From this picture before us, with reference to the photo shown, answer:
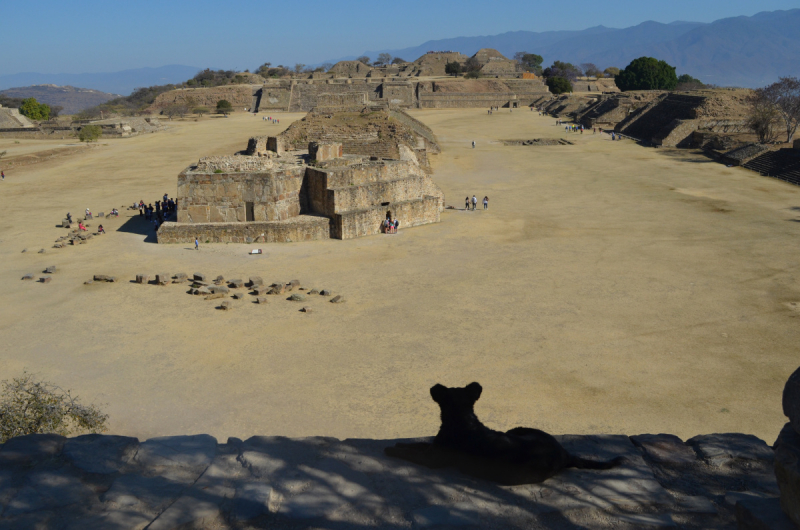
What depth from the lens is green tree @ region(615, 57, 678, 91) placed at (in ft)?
218

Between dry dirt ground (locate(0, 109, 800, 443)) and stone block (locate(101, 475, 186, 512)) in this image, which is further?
dry dirt ground (locate(0, 109, 800, 443))

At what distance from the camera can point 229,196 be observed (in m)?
18.2

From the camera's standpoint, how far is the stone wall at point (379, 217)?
18.4 m

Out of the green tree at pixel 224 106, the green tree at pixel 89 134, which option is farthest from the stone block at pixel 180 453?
the green tree at pixel 224 106

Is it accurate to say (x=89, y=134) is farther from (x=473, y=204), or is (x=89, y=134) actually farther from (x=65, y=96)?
(x=65, y=96)

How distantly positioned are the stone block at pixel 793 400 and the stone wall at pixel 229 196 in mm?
16736

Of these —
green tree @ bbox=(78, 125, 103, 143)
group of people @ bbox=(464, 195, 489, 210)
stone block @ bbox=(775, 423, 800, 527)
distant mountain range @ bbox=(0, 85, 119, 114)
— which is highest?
distant mountain range @ bbox=(0, 85, 119, 114)

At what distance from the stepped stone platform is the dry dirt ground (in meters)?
4.13

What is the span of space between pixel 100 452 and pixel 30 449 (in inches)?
18.4

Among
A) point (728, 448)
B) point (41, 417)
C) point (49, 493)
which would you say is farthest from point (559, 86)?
point (49, 493)

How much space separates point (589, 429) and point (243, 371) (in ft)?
19.0

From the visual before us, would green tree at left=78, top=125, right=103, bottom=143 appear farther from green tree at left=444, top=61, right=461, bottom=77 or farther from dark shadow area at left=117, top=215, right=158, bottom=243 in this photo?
green tree at left=444, top=61, right=461, bottom=77

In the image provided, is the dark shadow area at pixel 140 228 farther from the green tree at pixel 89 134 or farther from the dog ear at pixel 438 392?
the green tree at pixel 89 134

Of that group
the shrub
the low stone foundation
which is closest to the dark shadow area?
the low stone foundation
